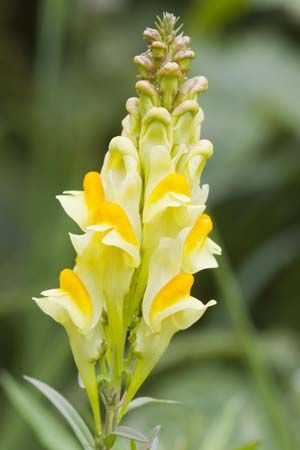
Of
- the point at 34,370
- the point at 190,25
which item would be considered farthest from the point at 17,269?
the point at 190,25

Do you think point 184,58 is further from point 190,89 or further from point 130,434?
point 130,434

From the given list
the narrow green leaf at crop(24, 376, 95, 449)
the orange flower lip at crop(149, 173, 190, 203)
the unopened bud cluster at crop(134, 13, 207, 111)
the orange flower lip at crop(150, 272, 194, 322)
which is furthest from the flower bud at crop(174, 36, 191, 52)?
the narrow green leaf at crop(24, 376, 95, 449)

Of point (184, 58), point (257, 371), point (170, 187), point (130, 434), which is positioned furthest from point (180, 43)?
point (257, 371)

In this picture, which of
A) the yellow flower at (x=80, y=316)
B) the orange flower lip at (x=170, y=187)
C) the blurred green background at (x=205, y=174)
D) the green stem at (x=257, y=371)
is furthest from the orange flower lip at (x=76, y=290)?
the blurred green background at (x=205, y=174)

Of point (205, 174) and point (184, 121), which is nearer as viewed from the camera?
point (184, 121)

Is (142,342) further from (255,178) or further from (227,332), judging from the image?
(255,178)
